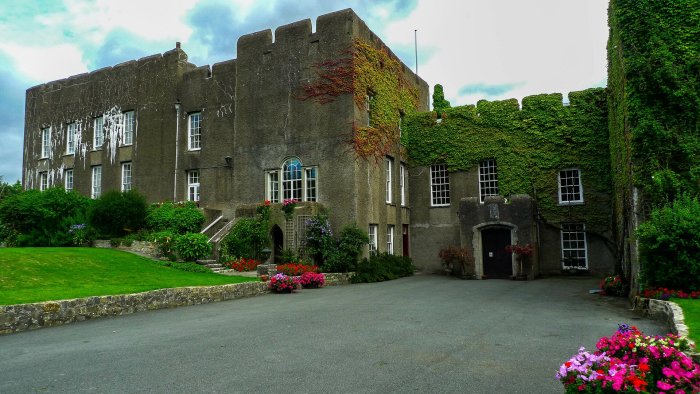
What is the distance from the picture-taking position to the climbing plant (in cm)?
2186

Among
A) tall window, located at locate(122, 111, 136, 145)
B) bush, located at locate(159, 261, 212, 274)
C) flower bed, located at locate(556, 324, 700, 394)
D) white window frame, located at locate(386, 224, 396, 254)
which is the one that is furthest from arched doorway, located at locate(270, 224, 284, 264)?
flower bed, located at locate(556, 324, 700, 394)

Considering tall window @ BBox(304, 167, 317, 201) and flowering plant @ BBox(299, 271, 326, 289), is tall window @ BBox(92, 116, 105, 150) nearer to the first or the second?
tall window @ BBox(304, 167, 317, 201)

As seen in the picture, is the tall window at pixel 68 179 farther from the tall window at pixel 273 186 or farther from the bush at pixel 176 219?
the tall window at pixel 273 186

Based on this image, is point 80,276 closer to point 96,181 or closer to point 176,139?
point 176,139

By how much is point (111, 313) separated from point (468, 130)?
19110 millimetres

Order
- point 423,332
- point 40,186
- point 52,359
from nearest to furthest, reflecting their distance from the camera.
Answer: point 52,359
point 423,332
point 40,186

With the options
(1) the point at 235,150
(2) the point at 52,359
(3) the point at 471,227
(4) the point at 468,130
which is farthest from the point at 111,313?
(4) the point at 468,130

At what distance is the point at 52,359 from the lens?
23.4 ft

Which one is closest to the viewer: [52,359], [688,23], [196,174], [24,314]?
[52,359]

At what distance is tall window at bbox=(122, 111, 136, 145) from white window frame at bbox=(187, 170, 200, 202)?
16.0ft

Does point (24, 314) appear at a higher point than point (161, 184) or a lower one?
lower

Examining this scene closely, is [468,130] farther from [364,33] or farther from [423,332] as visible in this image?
[423,332]

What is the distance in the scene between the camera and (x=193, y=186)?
26.1 m

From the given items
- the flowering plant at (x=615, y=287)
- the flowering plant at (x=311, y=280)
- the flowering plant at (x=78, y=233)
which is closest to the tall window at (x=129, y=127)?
the flowering plant at (x=78, y=233)
